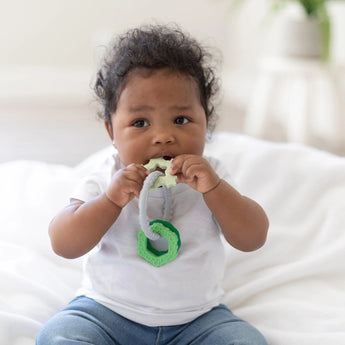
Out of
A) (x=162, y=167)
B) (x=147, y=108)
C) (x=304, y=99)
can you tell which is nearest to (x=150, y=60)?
(x=147, y=108)

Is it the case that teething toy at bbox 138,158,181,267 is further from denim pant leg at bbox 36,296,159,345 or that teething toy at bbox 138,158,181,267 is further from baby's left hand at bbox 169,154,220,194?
denim pant leg at bbox 36,296,159,345

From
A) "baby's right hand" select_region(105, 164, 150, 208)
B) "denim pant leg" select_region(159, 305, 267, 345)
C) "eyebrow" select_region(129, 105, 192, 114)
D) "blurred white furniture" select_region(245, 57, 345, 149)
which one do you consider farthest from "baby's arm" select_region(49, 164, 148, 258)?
"blurred white furniture" select_region(245, 57, 345, 149)

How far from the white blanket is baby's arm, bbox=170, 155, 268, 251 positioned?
197 millimetres

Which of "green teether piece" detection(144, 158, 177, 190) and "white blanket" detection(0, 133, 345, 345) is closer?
"green teether piece" detection(144, 158, 177, 190)

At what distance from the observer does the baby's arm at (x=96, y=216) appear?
3.29 feet

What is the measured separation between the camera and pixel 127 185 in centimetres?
100

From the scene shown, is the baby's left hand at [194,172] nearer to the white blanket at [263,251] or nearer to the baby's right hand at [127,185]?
the baby's right hand at [127,185]

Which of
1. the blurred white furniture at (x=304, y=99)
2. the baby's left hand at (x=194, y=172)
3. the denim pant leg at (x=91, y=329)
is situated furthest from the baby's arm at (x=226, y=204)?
the blurred white furniture at (x=304, y=99)

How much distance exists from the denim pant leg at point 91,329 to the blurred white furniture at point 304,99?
1.77 metres

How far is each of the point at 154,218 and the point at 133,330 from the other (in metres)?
0.20

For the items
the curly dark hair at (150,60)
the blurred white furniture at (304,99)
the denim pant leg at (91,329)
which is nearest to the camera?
the denim pant leg at (91,329)

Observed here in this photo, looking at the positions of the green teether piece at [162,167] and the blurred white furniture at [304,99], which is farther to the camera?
the blurred white furniture at [304,99]

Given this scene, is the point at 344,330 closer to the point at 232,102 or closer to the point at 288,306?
the point at 288,306

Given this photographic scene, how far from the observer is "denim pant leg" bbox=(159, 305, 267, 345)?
1.01m
